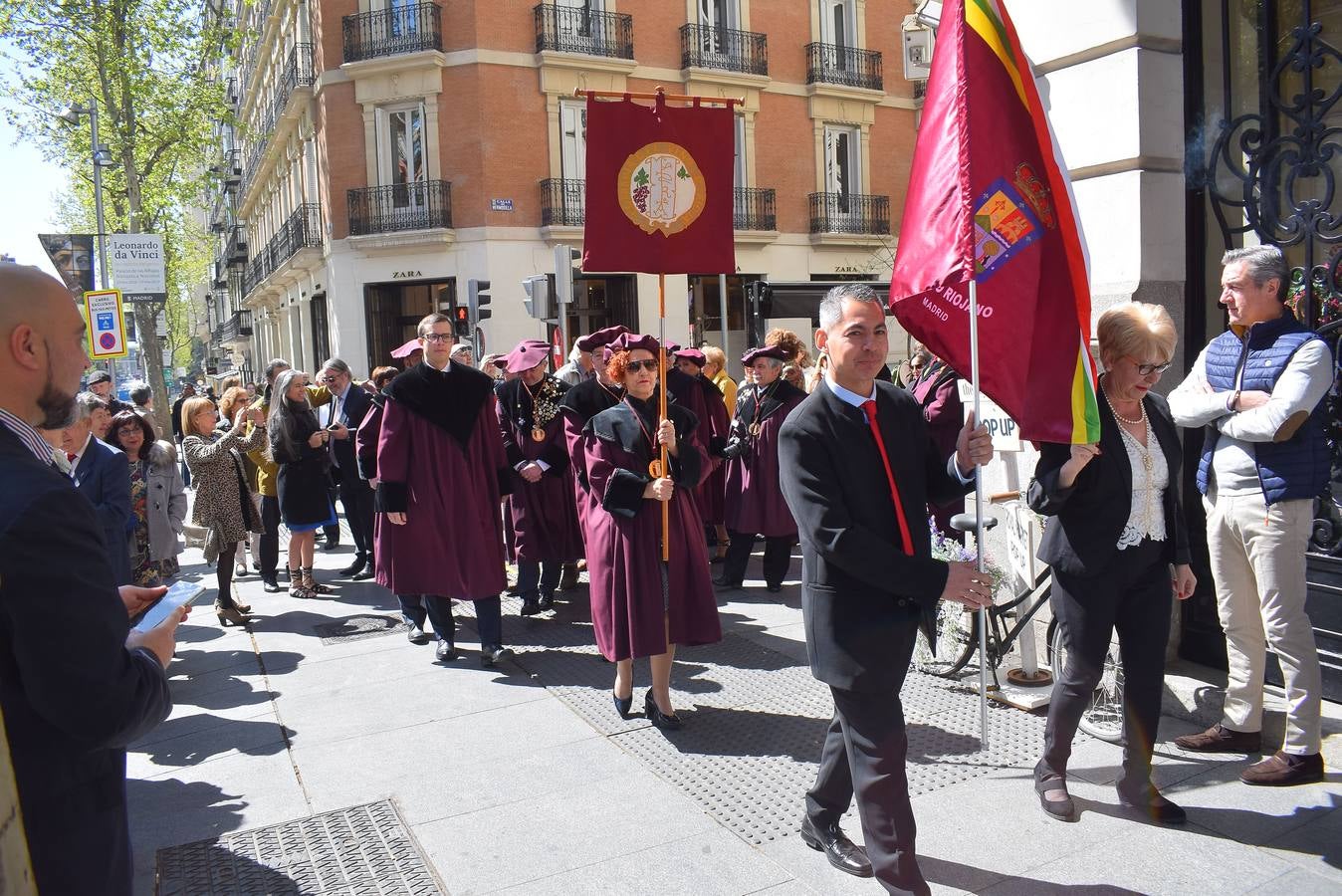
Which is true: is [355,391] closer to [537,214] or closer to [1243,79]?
[1243,79]

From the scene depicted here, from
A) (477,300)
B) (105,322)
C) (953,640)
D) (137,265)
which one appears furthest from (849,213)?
(953,640)

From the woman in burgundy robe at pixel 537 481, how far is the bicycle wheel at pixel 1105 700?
382 centimetres

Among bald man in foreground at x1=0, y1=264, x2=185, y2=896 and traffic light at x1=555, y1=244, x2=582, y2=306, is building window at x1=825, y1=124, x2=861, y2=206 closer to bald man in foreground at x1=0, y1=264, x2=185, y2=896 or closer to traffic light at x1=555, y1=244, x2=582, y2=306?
traffic light at x1=555, y1=244, x2=582, y2=306

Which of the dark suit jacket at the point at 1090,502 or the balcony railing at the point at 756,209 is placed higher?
the balcony railing at the point at 756,209

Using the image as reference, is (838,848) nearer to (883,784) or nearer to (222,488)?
(883,784)

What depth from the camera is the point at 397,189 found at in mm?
24375

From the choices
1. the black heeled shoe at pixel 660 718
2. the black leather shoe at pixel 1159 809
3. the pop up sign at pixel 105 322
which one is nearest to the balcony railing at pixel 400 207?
the pop up sign at pixel 105 322

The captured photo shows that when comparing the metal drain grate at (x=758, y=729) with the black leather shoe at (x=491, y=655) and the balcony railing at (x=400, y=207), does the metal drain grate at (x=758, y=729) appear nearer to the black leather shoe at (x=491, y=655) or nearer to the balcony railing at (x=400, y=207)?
the black leather shoe at (x=491, y=655)

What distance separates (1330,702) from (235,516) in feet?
24.1

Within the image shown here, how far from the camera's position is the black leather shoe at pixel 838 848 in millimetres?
3498

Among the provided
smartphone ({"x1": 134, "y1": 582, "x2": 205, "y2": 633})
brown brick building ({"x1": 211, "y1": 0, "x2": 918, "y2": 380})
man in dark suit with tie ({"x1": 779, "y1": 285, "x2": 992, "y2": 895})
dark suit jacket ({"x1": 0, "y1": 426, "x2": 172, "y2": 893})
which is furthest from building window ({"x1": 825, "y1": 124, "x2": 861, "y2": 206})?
dark suit jacket ({"x1": 0, "y1": 426, "x2": 172, "y2": 893})

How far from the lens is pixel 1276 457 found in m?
3.97

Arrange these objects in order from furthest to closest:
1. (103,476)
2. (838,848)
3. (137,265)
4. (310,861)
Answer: (137,265) < (103,476) < (310,861) < (838,848)

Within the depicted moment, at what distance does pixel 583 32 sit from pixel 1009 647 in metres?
22.4
